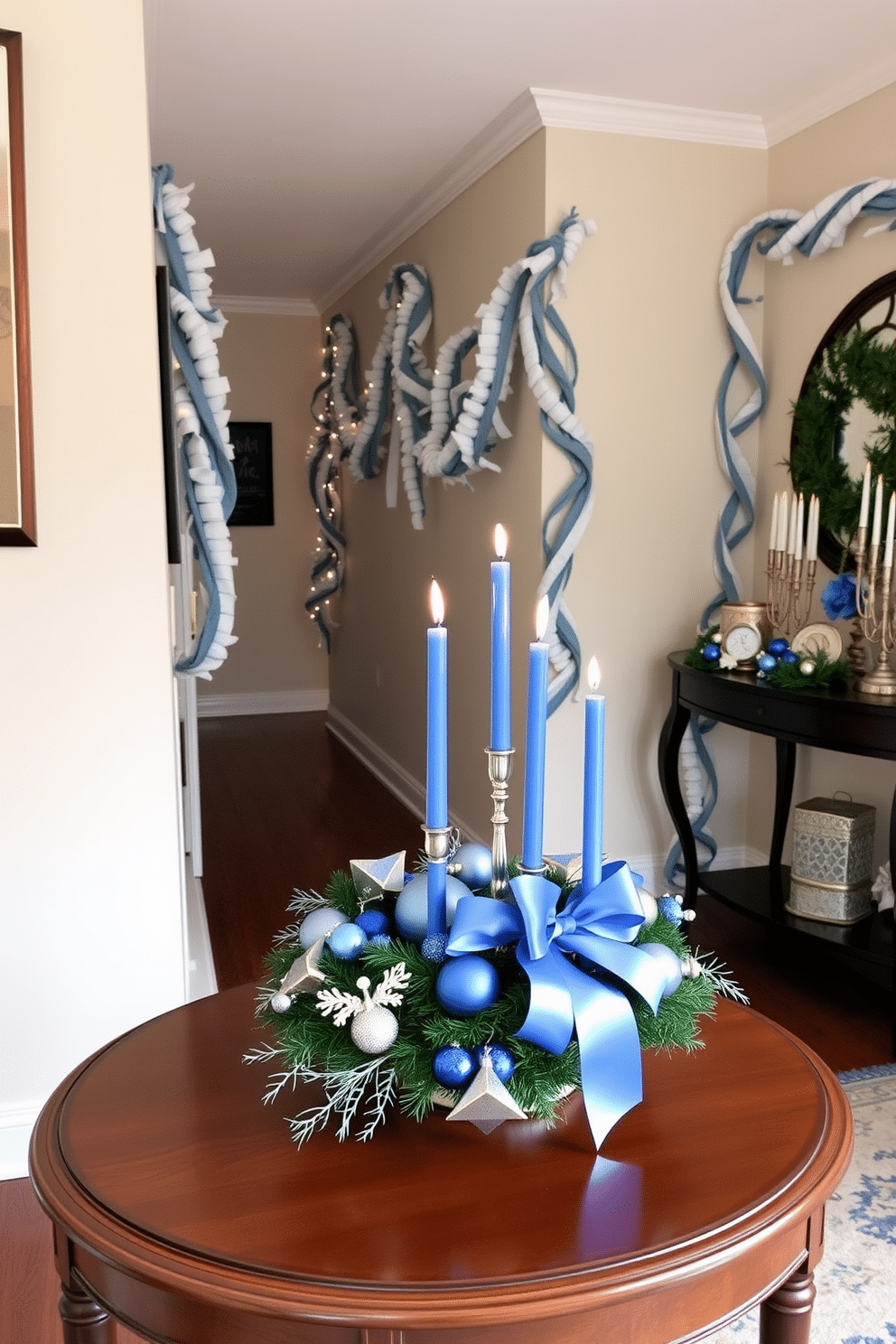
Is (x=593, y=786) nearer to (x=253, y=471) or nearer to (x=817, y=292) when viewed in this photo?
(x=817, y=292)

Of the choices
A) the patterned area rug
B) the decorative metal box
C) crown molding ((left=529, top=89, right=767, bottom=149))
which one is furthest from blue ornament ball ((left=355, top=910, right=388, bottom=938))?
crown molding ((left=529, top=89, right=767, bottom=149))

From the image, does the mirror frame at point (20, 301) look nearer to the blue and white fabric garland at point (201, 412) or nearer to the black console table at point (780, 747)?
the blue and white fabric garland at point (201, 412)

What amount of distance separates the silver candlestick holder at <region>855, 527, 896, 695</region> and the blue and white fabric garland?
1525mm

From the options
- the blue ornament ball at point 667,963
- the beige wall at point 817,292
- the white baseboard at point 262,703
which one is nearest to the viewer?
the blue ornament ball at point 667,963

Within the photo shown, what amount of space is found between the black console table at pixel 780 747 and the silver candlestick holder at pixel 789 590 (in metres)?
0.30

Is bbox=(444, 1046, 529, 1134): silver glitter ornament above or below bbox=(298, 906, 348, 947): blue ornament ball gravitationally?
below

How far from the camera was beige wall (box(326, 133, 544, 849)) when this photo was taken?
357cm

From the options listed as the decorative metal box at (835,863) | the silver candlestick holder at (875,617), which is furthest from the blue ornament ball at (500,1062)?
the decorative metal box at (835,863)

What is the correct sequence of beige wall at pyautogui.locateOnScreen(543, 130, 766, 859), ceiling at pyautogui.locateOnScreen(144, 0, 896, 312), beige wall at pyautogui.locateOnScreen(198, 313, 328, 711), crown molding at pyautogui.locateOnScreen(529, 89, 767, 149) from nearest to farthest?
ceiling at pyautogui.locateOnScreen(144, 0, 896, 312) < crown molding at pyautogui.locateOnScreen(529, 89, 767, 149) < beige wall at pyautogui.locateOnScreen(543, 130, 766, 859) < beige wall at pyautogui.locateOnScreen(198, 313, 328, 711)

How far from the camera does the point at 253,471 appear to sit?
274 inches

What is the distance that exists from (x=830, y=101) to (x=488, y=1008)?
10.3 ft

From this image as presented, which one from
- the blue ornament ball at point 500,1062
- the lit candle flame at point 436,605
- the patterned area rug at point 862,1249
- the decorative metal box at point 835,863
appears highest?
the lit candle flame at point 436,605

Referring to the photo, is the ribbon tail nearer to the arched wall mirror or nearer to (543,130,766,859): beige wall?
the arched wall mirror

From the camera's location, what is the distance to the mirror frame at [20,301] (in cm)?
198
